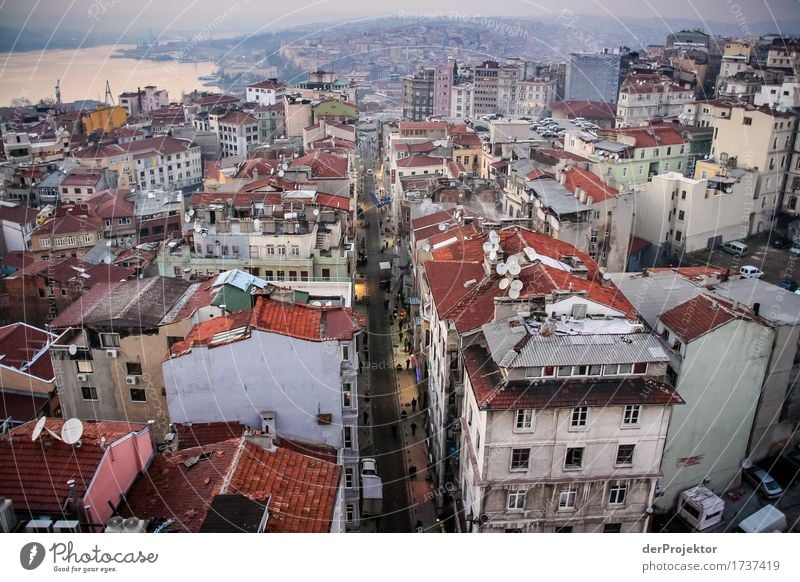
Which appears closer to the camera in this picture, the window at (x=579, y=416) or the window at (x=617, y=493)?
the window at (x=579, y=416)

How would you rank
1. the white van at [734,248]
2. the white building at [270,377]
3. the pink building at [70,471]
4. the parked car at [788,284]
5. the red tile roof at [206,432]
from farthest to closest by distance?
the white van at [734,248] < the parked car at [788,284] < the white building at [270,377] < the red tile roof at [206,432] < the pink building at [70,471]

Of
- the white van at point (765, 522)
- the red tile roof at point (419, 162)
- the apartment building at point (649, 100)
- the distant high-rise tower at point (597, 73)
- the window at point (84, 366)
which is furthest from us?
the distant high-rise tower at point (597, 73)

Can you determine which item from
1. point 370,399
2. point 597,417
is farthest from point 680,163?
point 597,417

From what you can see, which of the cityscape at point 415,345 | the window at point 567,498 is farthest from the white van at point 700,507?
the window at point 567,498

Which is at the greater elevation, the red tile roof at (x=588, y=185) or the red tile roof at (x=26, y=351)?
the red tile roof at (x=588, y=185)

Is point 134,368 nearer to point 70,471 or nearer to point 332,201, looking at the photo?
point 70,471

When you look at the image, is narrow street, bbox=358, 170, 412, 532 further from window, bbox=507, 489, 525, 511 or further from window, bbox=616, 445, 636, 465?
window, bbox=616, 445, 636, 465

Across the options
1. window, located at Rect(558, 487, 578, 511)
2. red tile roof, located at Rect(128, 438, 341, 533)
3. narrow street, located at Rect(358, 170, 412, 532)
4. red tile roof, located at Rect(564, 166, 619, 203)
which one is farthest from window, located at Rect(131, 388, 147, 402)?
red tile roof, located at Rect(564, 166, 619, 203)

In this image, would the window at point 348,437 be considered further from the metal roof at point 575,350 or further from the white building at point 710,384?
the white building at point 710,384
